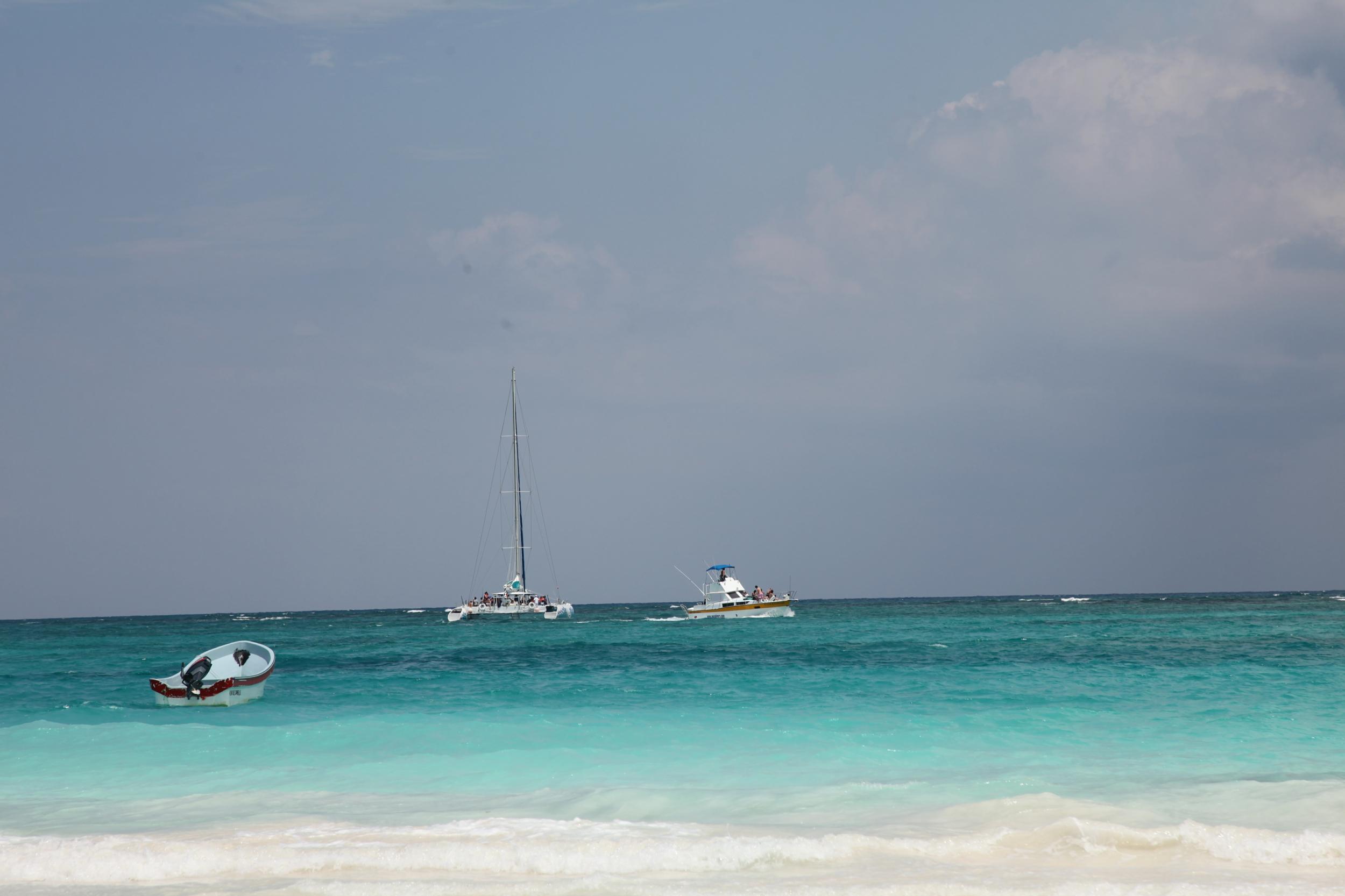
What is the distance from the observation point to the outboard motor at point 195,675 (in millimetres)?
25195

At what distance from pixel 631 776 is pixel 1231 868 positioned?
25.9 feet

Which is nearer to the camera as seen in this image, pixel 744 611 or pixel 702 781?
pixel 702 781

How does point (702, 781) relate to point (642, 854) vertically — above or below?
below

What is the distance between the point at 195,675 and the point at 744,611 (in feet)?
186

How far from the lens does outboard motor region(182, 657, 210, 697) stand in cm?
2520

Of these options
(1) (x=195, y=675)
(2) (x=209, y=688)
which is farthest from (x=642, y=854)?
(1) (x=195, y=675)

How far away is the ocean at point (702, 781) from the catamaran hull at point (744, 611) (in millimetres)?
45753

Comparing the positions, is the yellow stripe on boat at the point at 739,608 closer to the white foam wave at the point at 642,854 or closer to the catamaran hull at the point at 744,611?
the catamaran hull at the point at 744,611

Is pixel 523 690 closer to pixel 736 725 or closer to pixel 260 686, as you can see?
pixel 260 686

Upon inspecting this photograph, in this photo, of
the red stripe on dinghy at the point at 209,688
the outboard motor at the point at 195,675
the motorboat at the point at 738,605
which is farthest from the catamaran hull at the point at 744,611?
the outboard motor at the point at 195,675

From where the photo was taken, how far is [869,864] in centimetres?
987

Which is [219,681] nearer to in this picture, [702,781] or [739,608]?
[702,781]

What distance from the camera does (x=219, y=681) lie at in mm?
25078

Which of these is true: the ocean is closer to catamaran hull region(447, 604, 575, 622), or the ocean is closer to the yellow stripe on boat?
the yellow stripe on boat
